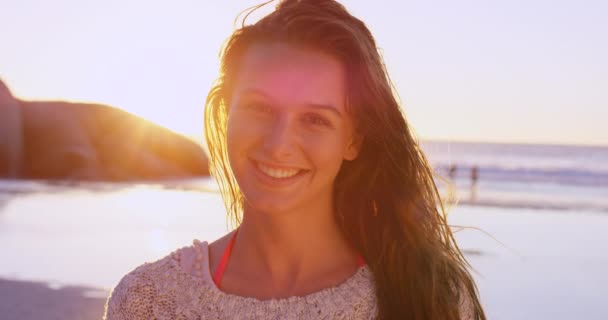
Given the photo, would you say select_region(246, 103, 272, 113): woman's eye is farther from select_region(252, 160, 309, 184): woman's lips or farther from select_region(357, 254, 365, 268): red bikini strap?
select_region(357, 254, 365, 268): red bikini strap

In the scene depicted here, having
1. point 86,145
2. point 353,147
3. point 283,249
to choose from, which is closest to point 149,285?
point 283,249

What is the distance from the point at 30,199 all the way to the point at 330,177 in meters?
14.8

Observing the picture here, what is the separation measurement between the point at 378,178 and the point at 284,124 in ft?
1.93

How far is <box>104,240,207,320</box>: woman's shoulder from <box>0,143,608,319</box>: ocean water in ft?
4.06

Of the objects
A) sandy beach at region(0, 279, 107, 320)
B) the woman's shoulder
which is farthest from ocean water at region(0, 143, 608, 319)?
the woman's shoulder

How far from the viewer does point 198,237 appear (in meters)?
11.6

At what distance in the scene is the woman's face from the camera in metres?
2.60

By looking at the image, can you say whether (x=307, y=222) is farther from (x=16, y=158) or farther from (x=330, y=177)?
(x=16, y=158)

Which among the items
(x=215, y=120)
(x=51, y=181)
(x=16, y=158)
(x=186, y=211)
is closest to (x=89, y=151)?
(x=16, y=158)

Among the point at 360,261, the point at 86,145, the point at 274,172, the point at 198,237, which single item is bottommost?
the point at 86,145

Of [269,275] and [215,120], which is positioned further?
[215,120]

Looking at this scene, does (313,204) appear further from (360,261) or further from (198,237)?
(198,237)

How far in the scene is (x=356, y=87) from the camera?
2729 millimetres

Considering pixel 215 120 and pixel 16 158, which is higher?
pixel 215 120
